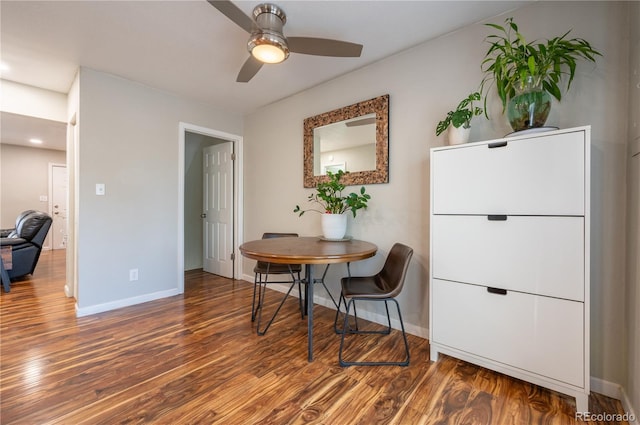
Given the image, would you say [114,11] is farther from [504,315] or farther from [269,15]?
[504,315]

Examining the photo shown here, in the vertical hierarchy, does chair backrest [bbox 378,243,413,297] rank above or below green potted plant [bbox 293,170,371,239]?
below

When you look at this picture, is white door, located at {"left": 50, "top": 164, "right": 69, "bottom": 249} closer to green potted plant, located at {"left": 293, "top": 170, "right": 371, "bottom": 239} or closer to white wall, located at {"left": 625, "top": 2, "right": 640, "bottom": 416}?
green potted plant, located at {"left": 293, "top": 170, "right": 371, "bottom": 239}

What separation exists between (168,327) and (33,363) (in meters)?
0.80

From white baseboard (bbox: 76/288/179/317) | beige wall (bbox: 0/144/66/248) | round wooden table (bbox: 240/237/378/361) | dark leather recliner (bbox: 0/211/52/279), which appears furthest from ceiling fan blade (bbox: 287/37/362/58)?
beige wall (bbox: 0/144/66/248)

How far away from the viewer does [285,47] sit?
1700 millimetres

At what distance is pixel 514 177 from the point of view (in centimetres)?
153

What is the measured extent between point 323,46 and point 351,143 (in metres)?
1.01

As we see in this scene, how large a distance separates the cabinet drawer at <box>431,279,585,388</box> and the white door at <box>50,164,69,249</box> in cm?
815

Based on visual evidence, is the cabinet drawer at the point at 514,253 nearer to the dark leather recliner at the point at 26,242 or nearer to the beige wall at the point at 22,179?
the dark leather recliner at the point at 26,242

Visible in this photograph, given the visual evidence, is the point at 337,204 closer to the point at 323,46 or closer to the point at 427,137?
the point at 427,137

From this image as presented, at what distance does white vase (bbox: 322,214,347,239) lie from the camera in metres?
2.41

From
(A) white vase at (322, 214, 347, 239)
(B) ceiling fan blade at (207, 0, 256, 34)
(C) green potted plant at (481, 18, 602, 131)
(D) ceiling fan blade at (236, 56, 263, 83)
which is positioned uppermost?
(B) ceiling fan blade at (207, 0, 256, 34)

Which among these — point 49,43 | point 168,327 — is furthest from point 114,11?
point 168,327

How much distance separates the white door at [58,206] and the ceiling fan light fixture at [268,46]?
7166 mm
